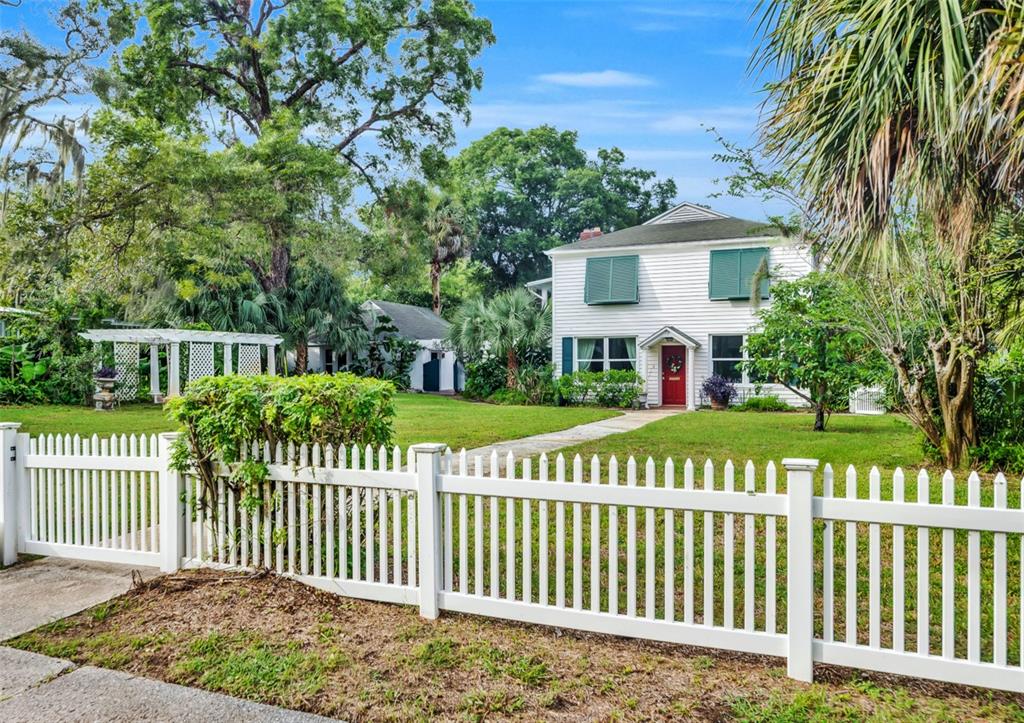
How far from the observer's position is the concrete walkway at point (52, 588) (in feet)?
12.4

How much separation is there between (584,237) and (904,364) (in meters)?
16.1

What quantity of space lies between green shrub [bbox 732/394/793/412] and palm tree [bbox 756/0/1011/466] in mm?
12964

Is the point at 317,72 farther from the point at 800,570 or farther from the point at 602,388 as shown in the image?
the point at 800,570

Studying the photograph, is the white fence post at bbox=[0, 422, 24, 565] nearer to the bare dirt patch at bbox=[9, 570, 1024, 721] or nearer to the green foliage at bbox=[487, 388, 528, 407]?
the bare dirt patch at bbox=[9, 570, 1024, 721]

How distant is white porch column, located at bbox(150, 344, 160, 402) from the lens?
18453 mm

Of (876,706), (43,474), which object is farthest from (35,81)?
(876,706)

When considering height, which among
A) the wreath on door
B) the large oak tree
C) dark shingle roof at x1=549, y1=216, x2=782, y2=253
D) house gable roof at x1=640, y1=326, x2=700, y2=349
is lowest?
the wreath on door

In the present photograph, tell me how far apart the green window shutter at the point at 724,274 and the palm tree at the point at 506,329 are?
5.21 metres

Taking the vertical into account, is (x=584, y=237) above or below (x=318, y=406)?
above

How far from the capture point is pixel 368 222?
74.9 ft

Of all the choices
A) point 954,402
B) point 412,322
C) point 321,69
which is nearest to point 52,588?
point 954,402

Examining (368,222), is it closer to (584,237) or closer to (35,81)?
(584,237)

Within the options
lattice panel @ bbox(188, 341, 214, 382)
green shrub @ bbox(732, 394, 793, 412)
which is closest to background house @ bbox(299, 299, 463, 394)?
lattice panel @ bbox(188, 341, 214, 382)

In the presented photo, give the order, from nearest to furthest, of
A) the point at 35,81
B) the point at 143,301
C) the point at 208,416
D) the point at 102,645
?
the point at 102,645 < the point at 208,416 < the point at 35,81 < the point at 143,301
